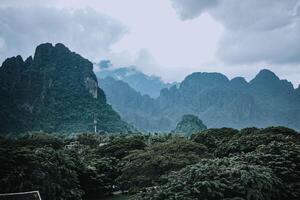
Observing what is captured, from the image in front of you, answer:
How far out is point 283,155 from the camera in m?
23.0

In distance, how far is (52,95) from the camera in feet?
411

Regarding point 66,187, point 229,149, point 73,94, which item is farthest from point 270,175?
point 73,94

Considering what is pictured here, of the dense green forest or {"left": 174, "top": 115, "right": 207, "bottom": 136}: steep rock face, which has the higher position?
{"left": 174, "top": 115, "right": 207, "bottom": 136}: steep rock face

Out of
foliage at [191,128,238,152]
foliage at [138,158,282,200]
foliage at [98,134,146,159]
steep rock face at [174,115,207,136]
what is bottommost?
foliage at [138,158,282,200]

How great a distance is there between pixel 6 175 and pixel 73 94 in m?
110

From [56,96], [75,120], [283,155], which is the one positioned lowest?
[283,155]

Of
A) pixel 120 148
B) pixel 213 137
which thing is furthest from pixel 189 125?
pixel 120 148

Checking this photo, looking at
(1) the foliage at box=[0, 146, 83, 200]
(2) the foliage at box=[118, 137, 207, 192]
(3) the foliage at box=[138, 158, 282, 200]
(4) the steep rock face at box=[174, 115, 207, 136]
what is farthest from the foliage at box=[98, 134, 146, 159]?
(4) the steep rock face at box=[174, 115, 207, 136]

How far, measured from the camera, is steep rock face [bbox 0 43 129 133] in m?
113

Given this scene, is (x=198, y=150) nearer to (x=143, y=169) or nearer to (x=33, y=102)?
(x=143, y=169)

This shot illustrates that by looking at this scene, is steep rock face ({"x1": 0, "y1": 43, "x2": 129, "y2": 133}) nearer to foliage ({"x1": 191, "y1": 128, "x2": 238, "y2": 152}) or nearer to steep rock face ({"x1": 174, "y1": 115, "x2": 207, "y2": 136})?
steep rock face ({"x1": 174, "y1": 115, "x2": 207, "y2": 136})

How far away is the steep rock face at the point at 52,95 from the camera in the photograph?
113188 mm

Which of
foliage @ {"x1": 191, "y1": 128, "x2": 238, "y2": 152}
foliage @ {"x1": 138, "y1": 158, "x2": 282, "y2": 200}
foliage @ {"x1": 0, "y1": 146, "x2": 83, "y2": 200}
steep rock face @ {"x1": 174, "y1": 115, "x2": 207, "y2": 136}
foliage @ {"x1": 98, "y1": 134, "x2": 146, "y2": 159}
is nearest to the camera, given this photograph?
foliage @ {"x1": 138, "y1": 158, "x2": 282, "y2": 200}

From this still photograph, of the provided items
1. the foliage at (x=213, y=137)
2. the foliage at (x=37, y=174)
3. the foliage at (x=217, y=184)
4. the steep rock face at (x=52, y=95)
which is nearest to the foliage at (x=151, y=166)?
the foliage at (x=37, y=174)
